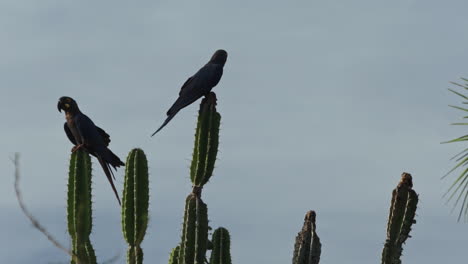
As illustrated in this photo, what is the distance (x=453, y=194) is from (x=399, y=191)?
1502 millimetres

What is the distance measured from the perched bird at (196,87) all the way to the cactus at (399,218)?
2.59 m

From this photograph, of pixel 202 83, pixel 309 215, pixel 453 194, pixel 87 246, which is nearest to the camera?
pixel 453 194

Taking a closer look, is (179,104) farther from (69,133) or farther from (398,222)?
(398,222)

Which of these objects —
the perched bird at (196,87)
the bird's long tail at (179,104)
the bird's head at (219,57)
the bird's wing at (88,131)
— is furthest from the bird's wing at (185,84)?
the bird's wing at (88,131)

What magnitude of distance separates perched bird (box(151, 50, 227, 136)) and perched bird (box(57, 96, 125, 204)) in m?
1.03

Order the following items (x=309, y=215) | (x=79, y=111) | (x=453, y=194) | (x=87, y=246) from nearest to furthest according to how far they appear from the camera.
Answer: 1. (x=453, y=194)
2. (x=87, y=246)
3. (x=309, y=215)
4. (x=79, y=111)

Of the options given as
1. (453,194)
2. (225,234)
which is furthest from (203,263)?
(453,194)

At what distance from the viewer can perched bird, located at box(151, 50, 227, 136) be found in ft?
33.1

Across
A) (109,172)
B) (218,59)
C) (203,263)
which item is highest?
(218,59)

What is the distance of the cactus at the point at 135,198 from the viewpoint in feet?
26.7

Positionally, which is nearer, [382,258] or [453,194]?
[453,194]

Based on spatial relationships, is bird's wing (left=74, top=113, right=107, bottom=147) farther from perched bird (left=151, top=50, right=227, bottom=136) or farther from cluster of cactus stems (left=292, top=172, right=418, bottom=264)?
cluster of cactus stems (left=292, top=172, right=418, bottom=264)

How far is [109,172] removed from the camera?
34.6 ft

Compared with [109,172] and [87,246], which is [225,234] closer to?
[87,246]
